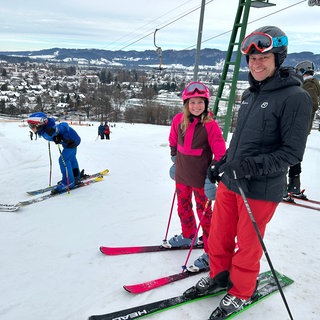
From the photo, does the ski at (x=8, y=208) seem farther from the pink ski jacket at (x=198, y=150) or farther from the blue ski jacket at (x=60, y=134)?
the pink ski jacket at (x=198, y=150)

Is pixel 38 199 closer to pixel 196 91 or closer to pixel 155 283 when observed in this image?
pixel 155 283

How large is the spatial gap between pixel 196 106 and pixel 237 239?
1.19 metres

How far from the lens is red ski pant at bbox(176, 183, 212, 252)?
2.67 metres

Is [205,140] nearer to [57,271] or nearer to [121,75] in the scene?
[57,271]

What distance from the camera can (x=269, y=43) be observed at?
172cm

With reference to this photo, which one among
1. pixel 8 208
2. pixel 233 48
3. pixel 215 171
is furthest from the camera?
pixel 233 48

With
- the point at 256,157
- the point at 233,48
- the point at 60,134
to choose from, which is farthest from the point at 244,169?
the point at 233,48

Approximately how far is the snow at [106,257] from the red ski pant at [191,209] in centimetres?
28

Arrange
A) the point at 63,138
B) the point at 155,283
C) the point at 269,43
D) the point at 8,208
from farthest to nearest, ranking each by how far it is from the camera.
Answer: the point at 63,138, the point at 8,208, the point at 155,283, the point at 269,43

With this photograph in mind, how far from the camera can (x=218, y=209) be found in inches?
84.9

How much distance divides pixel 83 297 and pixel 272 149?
6.13 feet

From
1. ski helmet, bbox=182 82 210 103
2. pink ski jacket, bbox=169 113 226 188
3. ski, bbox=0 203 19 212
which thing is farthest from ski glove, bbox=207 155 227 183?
ski, bbox=0 203 19 212

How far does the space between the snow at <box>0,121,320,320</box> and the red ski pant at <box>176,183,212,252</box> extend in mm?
280

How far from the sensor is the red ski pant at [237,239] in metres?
1.94
